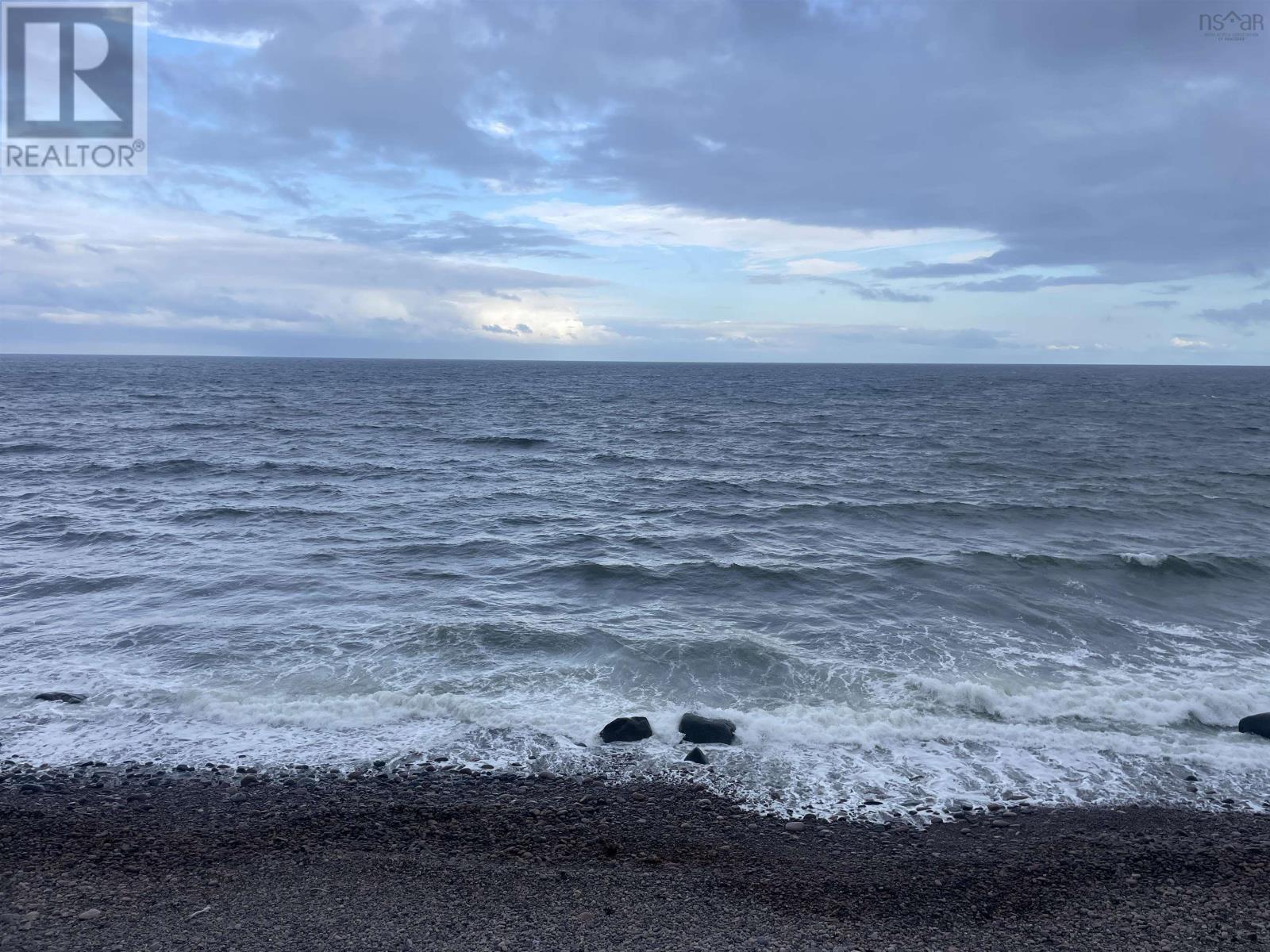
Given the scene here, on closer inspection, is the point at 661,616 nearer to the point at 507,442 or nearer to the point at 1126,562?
the point at 1126,562

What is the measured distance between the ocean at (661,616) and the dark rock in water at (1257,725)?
155 millimetres

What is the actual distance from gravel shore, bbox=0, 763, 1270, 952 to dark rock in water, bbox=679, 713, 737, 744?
4.38 feet

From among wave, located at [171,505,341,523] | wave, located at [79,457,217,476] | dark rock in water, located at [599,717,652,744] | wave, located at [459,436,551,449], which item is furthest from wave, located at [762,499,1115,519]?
wave, located at [79,457,217,476]

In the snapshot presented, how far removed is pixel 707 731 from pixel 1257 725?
8663mm

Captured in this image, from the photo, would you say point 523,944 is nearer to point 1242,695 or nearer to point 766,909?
point 766,909

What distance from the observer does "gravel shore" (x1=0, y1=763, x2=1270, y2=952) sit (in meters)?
7.29

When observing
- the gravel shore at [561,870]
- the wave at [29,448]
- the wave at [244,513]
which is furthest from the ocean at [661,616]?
the gravel shore at [561,870]

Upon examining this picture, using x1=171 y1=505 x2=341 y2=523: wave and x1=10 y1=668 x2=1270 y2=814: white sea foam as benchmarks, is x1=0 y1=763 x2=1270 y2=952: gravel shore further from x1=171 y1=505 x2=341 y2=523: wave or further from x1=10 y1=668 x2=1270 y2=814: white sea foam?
x1=171 y1=505 x2=341 y2=523: wave

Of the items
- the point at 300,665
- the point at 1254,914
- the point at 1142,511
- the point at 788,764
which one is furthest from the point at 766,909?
the point at 1142,511

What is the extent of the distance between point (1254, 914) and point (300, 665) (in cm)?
1420

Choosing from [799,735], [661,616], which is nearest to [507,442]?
[661,616]

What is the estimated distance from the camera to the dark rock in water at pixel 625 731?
1138 cm

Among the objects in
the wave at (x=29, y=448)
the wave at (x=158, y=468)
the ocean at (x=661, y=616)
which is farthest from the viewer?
the wave at (x=29, y=448)

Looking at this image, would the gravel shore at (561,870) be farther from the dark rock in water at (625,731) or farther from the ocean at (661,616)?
the dark rock in water at (625,731)
